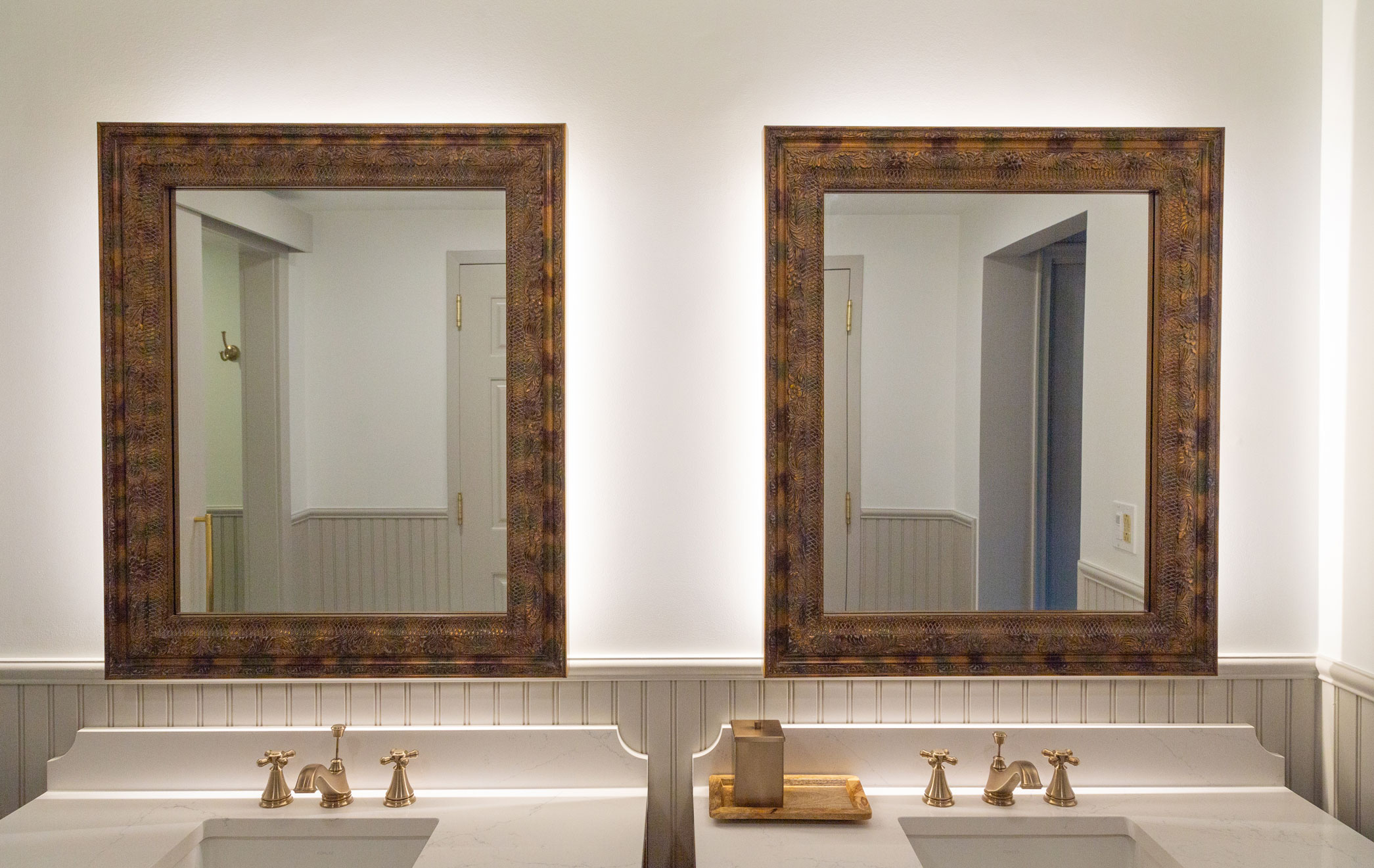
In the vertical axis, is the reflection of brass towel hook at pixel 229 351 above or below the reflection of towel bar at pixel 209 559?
above

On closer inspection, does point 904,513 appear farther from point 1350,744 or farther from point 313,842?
point 313,842

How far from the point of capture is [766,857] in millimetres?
1260

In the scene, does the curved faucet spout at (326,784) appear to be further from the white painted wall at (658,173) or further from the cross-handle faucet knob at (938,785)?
the cross-handle faucet knob at (938,785)

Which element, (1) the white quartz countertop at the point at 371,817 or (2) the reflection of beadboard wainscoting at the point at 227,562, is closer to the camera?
(1) the white quartz countertop at the point at 371,817

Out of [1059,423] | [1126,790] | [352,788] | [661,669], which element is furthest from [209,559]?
[1126,790]

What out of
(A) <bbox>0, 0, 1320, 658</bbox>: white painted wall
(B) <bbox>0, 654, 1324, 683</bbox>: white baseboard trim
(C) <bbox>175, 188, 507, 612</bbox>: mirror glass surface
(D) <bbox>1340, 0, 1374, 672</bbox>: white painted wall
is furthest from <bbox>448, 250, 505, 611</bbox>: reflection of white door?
(D) <bbox>1340, 0, 1374, 672</bbox>: white painted wall

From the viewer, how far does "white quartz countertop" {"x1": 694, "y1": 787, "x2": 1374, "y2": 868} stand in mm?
1257

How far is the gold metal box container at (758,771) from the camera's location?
1.38 metres

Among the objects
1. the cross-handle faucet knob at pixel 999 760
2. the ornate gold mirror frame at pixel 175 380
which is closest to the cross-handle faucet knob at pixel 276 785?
the ornate gold mirror frame at pixel 175 380

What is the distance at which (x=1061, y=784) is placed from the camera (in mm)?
1421

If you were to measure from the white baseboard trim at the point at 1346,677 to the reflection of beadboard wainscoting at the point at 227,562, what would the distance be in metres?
1.82

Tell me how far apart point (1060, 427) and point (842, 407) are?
37 centimetres

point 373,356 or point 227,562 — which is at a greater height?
point 373,356

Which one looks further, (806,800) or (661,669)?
(661,669)
